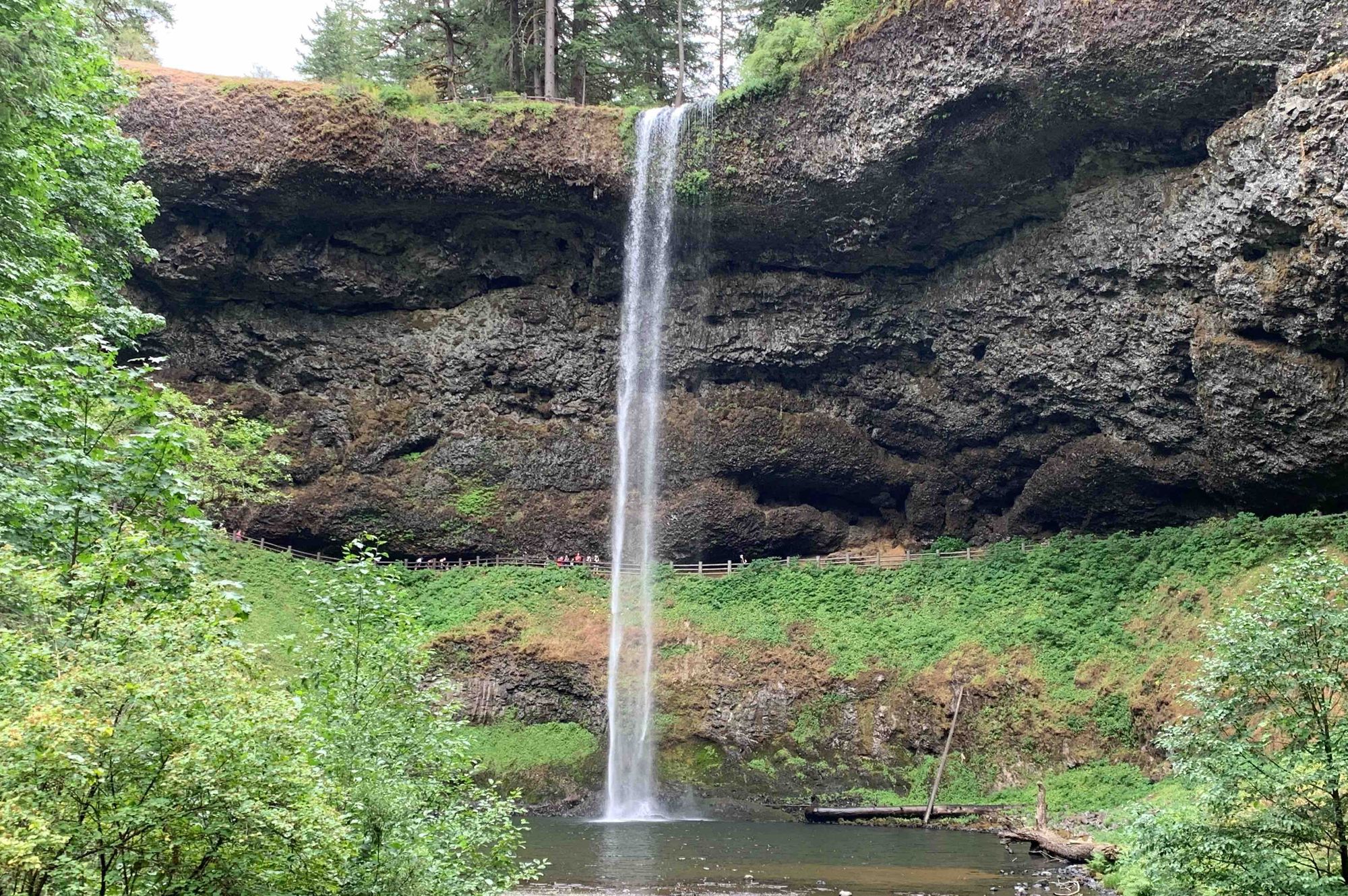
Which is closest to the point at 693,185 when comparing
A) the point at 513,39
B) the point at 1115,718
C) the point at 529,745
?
the point at 513,39

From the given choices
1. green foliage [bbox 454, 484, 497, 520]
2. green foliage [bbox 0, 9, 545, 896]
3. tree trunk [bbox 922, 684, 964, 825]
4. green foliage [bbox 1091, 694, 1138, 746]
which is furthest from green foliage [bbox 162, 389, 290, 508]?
green foliage [bbox 1091, 694, 1138, 746]

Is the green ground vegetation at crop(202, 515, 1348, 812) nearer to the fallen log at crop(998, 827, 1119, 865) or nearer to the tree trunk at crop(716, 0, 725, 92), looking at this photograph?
the fallen log at crop(998, 827, 1119, 865)

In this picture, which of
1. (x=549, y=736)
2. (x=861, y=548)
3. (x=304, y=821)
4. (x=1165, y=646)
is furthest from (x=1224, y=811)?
(x=861, y=548)

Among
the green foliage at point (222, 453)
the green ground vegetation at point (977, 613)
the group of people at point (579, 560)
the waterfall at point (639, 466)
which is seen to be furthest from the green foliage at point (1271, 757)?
the group of people at point (579, 560)

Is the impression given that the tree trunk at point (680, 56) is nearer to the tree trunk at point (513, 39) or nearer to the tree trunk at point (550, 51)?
the tree trunk at point (550, 51)

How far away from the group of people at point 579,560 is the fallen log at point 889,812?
A: 1194 cm

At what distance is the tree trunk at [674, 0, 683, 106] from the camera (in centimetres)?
3407

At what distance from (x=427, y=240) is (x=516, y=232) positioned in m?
2.67

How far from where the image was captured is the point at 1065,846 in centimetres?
1673

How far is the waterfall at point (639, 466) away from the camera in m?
25.7

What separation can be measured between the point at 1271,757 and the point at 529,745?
61.5 ft

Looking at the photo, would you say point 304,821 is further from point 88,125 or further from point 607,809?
point 607,809

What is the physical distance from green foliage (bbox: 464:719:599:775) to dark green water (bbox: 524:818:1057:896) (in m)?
3.06

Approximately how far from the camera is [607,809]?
954 inches
